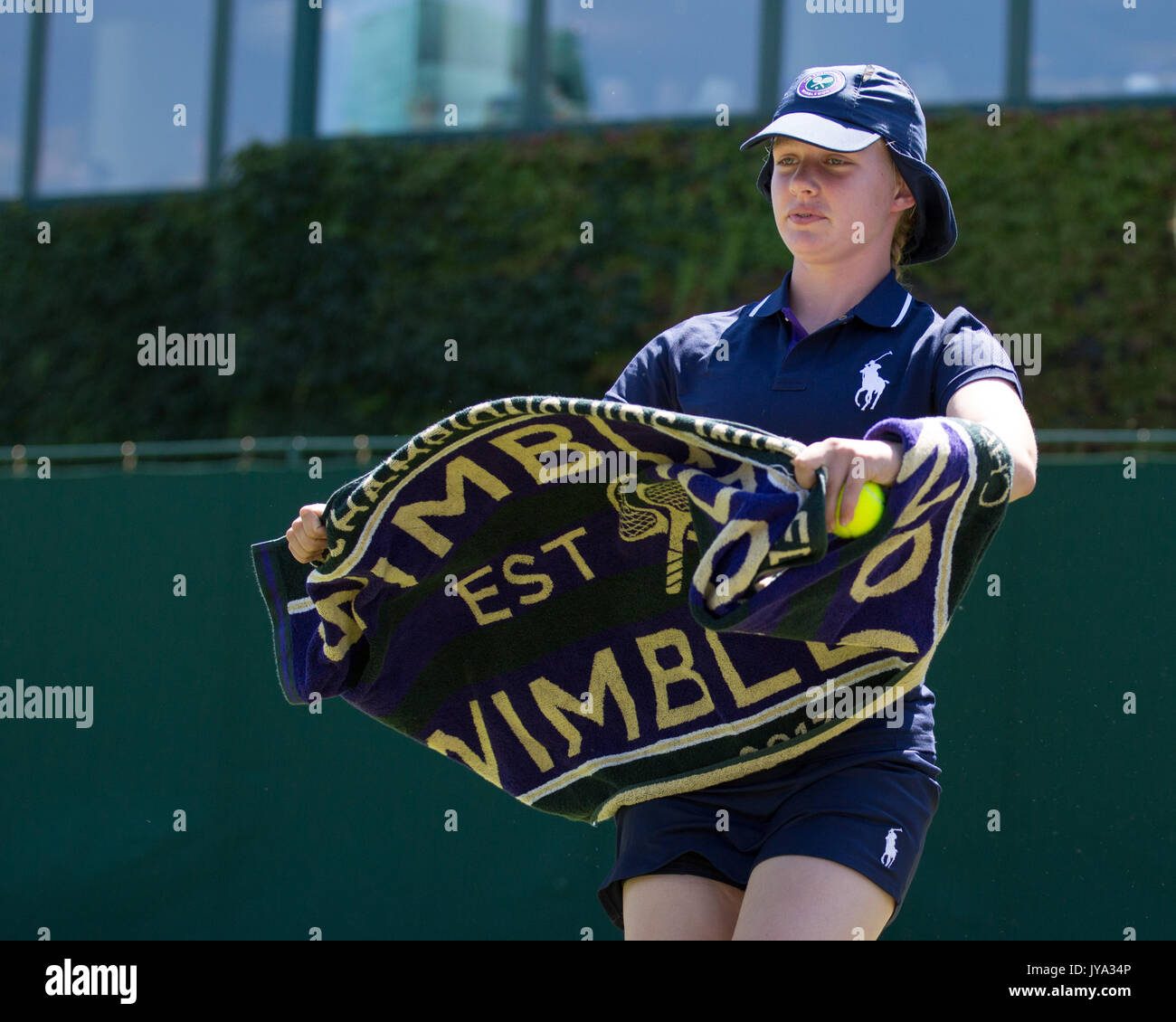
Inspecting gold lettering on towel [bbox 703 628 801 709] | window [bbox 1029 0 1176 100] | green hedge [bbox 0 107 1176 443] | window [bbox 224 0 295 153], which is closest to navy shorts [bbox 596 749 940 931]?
gold lettering on towel [bbox 703 628 801 709]

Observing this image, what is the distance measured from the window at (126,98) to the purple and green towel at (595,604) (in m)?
9.32

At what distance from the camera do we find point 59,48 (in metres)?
12.1

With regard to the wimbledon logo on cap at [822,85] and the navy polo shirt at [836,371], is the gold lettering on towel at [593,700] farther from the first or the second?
the wimbledon logo on cap at [822,85]

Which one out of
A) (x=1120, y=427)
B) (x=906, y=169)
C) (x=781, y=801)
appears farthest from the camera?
(x=1120, y=427)

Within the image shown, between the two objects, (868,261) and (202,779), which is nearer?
(868,261)

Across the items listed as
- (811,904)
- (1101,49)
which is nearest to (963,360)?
(811,904)

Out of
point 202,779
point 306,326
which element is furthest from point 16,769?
point 306,326

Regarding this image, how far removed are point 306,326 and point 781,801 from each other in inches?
325

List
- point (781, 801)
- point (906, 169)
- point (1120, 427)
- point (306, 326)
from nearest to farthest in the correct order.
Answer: point (781, 801), point (906, 169), point (1120, 427), point (306, 326)

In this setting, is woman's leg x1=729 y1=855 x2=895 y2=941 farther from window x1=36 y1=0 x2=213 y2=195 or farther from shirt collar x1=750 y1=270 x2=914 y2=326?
window x1=36 y1=0 x2=213 y2=195

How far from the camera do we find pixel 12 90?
39.9 feet
